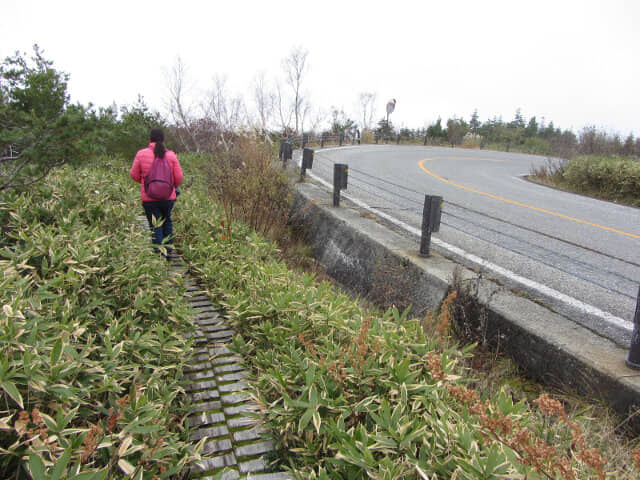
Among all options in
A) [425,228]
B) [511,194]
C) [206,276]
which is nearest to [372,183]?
[511,194]

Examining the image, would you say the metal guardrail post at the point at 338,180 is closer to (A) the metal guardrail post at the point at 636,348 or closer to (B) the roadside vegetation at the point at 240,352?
(B) the roadside vegetation at the point at 240,352

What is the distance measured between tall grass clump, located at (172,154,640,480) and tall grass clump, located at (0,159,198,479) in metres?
0.61

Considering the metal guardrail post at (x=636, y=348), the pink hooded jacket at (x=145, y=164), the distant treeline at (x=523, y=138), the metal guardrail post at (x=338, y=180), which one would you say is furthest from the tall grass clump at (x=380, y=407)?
the distant treeline at (x=523, y=138)

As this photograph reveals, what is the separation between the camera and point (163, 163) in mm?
5164

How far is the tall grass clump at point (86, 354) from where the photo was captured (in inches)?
75.9

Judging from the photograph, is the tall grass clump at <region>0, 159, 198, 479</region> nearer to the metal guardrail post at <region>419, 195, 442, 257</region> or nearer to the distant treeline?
the metal guardrail post at <region>419, 195, 442, 257</region>

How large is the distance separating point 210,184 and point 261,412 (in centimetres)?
709

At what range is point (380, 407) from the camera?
2.30m

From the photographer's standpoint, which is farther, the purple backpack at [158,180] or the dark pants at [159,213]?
the dark pants at [159,213]

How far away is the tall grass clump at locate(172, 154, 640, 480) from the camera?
1854mm

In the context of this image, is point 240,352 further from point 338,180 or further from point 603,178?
point 603,178

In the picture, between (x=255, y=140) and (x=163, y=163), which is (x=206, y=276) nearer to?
(x=163, y=163)

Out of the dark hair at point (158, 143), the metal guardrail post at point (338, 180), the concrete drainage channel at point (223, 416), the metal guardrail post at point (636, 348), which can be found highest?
the dark hair at point (158, 143)

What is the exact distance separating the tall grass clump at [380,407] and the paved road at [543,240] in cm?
129
